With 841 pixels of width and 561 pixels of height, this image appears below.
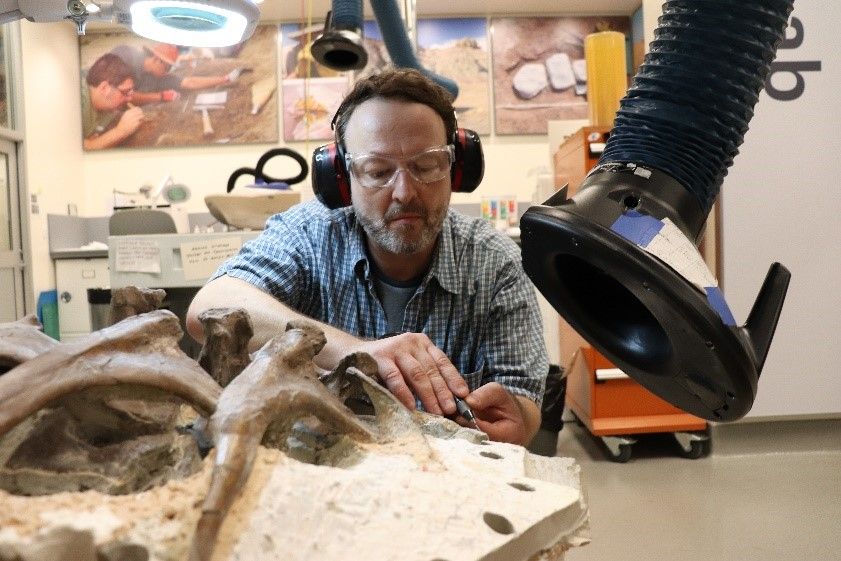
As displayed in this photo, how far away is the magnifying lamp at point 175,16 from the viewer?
45.6 inches

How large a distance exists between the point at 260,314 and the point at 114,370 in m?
0.75

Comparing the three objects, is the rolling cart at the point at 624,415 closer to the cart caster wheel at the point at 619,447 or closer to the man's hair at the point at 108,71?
the cart caster wheel at the point at 619,447

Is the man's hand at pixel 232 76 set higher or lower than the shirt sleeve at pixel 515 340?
higher

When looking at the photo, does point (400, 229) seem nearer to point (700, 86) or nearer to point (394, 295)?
point (394, 295)

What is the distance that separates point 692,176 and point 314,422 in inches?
16.7

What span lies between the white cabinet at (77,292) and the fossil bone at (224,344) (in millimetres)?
3831

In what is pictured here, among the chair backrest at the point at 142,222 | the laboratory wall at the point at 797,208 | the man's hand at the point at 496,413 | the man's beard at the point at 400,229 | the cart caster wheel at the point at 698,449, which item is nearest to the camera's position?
the man's hand at the point at 496,413

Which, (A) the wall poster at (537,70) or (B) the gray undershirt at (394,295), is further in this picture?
(A) the wall poster at (537,70)

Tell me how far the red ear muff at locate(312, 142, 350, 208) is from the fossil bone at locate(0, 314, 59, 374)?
770mm

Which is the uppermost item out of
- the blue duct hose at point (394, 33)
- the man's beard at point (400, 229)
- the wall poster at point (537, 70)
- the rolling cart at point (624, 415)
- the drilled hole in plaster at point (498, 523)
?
the wall poster at point (537, 70)

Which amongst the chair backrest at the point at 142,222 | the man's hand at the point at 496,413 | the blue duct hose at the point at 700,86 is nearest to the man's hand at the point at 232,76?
the chair backrest at the point at 142,222

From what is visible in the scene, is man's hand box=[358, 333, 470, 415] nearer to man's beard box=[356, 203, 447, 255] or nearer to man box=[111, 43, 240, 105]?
man's beard box=[356, 203, 447, 255]

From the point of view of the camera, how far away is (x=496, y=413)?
3.55 ft

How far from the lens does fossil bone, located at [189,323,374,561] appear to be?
0.49 m
